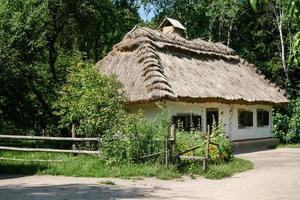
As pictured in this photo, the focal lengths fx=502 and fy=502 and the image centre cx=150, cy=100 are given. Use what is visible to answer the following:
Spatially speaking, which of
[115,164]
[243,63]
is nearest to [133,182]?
[115,164]

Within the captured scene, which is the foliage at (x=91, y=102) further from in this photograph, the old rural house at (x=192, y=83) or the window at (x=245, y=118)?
the window at (x=245, y=118)

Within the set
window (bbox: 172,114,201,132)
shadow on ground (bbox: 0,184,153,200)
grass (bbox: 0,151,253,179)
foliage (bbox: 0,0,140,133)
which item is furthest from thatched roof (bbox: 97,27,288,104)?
shadow on ground (bbox: 0,184,153,200)

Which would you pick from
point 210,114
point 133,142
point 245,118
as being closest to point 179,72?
point 210,114

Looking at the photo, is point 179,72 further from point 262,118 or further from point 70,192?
point 70,192

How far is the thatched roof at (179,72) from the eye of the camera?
70.4 ft

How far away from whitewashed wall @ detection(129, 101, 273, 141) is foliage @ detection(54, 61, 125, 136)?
2.22 metres

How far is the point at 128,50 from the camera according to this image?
81.5 ft

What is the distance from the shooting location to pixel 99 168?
50.2 ft

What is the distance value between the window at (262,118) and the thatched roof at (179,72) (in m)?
1.29

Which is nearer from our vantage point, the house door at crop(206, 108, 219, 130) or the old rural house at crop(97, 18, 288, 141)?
the old rural house at crop(97, 18, 288, 141)

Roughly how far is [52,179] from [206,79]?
39.8ft

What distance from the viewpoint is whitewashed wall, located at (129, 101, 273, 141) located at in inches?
880

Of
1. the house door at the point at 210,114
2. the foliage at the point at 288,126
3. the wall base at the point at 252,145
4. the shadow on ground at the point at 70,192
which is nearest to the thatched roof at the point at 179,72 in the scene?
the house door at the point at 210,114

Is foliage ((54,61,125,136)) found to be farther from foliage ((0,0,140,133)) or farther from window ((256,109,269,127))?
window ((256,109,269,127))
